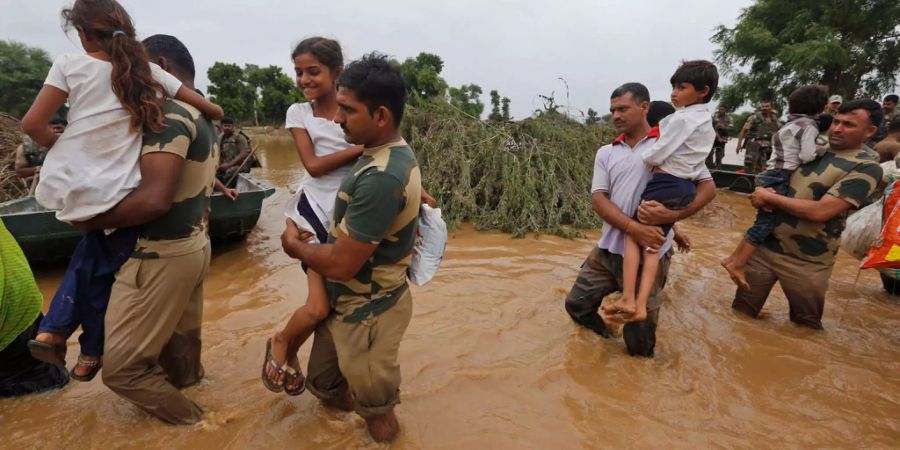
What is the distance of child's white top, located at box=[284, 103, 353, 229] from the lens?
2.08 meters

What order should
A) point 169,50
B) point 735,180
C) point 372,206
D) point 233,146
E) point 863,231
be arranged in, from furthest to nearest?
1. point 735,180
2. point 233,146
3. point 863,231
4. point 169,50
5. point 372,206

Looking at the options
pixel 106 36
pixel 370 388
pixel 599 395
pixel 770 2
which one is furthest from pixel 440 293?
pixel 770 2

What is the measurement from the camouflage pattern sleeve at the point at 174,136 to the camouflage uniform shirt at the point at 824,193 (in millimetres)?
3966

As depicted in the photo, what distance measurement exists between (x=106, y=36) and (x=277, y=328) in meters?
2.31

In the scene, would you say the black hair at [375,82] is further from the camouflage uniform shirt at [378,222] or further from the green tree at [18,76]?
the green tree at [18,76]

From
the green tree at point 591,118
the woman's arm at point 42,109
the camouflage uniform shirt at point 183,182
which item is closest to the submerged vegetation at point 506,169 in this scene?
the green tree at point 591,118

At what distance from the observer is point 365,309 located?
1.86 meters

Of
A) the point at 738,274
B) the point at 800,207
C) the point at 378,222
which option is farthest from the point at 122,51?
the point at 738,274

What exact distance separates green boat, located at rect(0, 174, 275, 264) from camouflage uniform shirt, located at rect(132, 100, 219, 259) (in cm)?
327

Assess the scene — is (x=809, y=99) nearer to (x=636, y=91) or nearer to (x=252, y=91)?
(x=636, y=91)

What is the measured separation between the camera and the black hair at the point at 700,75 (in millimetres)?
2625

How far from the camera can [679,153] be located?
105 inches

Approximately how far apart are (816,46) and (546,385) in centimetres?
1742

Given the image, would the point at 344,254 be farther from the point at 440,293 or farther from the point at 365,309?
the point at 440,293
